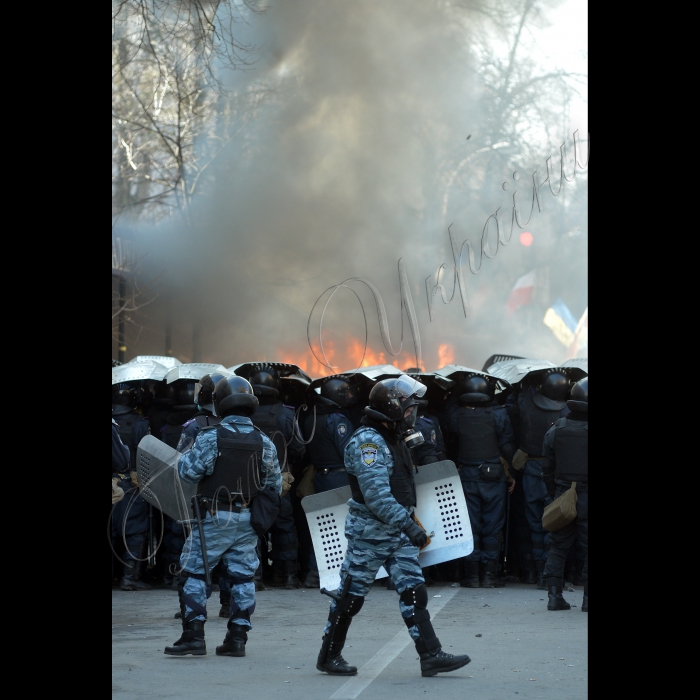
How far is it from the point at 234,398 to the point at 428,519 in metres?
1.41

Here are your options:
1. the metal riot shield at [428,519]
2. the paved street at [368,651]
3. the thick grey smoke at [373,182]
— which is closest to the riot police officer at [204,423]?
the paved street at [368,651]

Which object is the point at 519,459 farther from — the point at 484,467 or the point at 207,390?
the point at 207,390

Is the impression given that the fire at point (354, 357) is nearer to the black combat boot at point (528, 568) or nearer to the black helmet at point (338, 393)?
the black helmet at point (338, 393)

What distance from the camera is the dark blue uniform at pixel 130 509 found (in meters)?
8.32

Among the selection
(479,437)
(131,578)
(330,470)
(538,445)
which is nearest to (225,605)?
(131,578)

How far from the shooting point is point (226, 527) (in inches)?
223

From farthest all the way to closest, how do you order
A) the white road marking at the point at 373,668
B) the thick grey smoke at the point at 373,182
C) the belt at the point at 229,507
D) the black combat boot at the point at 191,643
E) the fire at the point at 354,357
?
1. the thick grey smoke at the point at 373,182
2. the fire at the point at 354,357
3. the belt at the point at 229,507
4. the black combat boot at the point at 191,643
5. the white road marking at the point at 373,668

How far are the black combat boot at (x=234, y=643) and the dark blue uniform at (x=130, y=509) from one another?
2879 millimetres

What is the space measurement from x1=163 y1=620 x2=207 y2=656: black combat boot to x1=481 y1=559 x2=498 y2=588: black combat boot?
138 inches

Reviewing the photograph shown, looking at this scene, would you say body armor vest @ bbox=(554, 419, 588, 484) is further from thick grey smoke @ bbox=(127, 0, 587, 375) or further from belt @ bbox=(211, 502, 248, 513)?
thick grey smoke @ bbox=(127, 0, 587, 375)

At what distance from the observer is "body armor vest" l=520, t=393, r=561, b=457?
8461 mm
